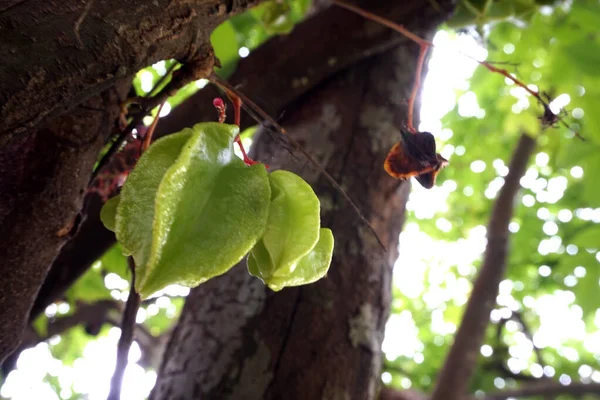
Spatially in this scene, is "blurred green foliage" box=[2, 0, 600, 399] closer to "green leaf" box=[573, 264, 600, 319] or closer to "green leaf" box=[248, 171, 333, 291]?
"green leaf" box=[573, 264, 600, 319]

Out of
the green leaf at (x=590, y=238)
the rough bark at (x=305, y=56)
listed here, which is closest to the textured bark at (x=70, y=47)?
the rough bark at (x=305, y=56)

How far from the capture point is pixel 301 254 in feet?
2.41

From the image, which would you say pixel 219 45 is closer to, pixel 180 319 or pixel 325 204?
pixel 325 204

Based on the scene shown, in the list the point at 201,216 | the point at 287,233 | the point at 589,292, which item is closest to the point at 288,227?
the point at 287,233

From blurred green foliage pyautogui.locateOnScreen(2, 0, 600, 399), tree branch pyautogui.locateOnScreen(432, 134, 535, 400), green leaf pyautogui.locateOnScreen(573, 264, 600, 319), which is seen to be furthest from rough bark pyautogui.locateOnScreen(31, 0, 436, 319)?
tree branch pyautogui.locateOnScreen(432, 134, 535, 400)

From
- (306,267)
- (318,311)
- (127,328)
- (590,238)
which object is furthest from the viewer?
(590,238)

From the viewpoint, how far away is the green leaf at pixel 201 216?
0.62 m

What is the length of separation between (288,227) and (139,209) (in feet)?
0.66

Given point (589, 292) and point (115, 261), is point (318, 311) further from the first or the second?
point (589, 292)

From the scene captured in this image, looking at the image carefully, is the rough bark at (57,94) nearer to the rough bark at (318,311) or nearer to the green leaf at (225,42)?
the rough bark at (318,311)

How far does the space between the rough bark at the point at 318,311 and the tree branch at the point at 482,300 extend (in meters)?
1.44

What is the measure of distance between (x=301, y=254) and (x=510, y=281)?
5.13 metres

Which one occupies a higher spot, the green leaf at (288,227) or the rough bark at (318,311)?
the green leaf at (288,227)

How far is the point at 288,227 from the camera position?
0.74 m
